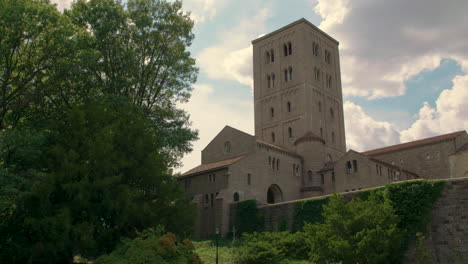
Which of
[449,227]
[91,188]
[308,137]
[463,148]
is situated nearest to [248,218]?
[308,137]

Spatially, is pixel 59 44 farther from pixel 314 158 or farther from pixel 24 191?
pixel 314 158

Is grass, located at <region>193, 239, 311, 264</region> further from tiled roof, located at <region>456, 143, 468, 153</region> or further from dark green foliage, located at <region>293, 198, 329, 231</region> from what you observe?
tiled roof, located at <region>456, 143, 468, 153</region>

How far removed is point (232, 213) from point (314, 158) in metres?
14.8

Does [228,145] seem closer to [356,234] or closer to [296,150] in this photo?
[296,150]

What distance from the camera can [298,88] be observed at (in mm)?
64125

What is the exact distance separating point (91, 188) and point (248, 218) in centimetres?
1858

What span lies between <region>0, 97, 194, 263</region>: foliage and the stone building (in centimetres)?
1488

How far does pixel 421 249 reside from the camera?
27516 millimetres

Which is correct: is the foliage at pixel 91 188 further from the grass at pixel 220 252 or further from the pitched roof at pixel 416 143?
the pitched roof at pixel 416 143

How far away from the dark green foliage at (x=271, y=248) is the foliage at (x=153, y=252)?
5.63 m

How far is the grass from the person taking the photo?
103ft

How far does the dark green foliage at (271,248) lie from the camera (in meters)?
30.3

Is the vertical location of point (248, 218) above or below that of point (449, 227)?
above

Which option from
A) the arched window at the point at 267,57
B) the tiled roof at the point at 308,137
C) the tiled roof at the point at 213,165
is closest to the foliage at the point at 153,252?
the tiled roof at the point at 213,165
